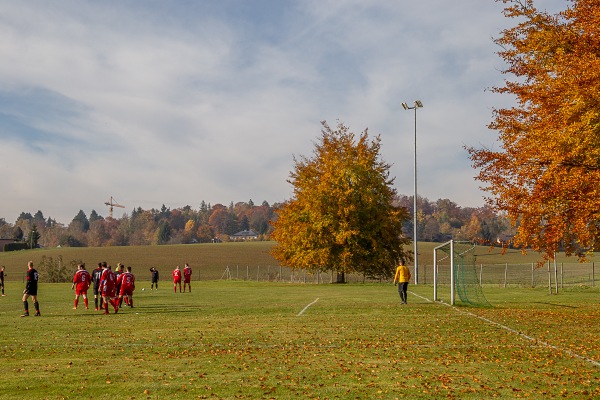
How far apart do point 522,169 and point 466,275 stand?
7836 mm

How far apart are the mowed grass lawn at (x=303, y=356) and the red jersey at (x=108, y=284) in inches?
103

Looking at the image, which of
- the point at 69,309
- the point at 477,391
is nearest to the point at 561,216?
the point at 477,391

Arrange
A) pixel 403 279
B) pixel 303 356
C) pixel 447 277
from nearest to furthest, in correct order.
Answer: pixel 303 356, pixel 403 279, pixel 447 277

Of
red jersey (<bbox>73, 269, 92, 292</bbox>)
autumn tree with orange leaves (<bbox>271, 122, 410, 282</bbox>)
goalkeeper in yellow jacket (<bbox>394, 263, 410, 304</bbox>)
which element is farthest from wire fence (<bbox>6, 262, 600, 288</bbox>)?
red jersey (<bbox>73, 269, 92, 292</bbox>)

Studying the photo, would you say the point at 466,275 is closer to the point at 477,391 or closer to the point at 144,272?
the point at 477,391

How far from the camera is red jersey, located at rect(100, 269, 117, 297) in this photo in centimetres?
2452

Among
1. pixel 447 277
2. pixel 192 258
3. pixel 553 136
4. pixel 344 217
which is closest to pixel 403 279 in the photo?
pixel 553 136

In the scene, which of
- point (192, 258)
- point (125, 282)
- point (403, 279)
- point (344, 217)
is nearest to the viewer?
point (125, 282)

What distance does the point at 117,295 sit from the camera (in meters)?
25.7

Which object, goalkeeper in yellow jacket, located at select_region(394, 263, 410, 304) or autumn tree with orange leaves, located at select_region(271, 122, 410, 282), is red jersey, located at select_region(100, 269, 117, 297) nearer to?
goalkeeper in yellow jacket, located at select_region(394, 263, 410, 304)

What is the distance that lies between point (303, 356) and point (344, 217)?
41.0 m

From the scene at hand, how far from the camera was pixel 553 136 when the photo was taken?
66.3 feet

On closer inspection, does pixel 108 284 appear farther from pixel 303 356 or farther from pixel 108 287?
pixel 303 356

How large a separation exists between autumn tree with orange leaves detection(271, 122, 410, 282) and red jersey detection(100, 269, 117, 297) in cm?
2856
